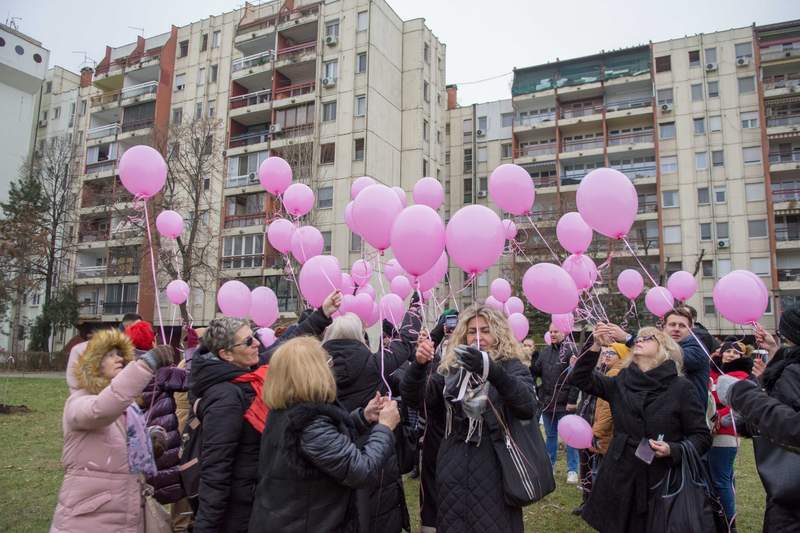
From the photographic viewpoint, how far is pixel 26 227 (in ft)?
87.3

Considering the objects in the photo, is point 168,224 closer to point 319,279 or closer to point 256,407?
point 319,279

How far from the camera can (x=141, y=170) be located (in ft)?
19.4

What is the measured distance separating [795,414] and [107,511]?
347cm

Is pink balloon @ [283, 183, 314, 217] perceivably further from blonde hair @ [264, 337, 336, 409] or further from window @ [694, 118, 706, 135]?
window @ [694, 118, 706, 135]

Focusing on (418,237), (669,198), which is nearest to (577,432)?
(418,237)

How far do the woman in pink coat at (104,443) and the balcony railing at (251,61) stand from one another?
109 ft

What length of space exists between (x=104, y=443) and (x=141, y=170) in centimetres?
368

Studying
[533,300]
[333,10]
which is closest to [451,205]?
[333,10]

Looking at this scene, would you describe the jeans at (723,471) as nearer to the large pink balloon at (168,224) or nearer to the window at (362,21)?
the large pink balloon at (168,224)

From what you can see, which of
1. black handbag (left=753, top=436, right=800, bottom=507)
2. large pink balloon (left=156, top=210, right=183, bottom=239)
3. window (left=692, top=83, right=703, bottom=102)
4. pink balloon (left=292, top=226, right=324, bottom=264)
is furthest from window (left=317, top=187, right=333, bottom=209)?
black handbag (left=753, top=436, right=800, bottom=507)

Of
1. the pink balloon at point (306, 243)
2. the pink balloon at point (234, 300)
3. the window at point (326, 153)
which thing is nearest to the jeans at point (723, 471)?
the pink balloon at point (306, 243)

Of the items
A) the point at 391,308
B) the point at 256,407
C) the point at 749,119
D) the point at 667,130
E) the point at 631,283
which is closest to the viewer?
the point at 256,407

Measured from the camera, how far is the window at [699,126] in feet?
108

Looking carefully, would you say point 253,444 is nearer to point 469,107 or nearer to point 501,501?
point 501,501
